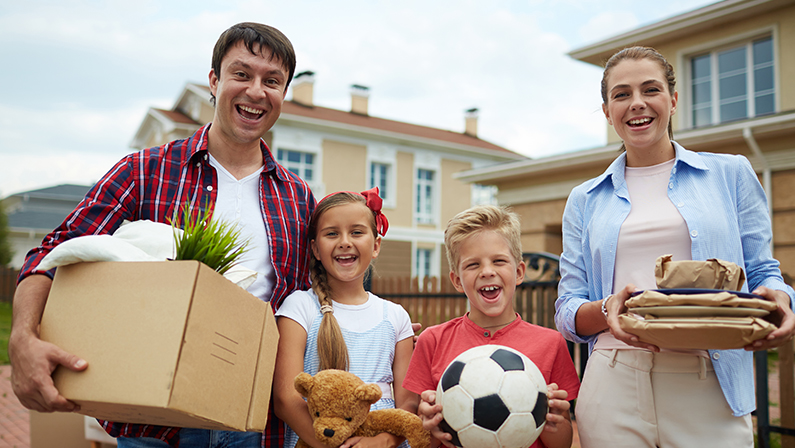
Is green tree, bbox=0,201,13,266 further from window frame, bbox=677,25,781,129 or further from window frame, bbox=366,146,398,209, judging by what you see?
window frame, bbox=677,25,781,129

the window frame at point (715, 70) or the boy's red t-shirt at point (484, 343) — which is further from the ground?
the window frame at point (715, 70)

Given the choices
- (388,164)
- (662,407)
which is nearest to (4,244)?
(388,164)

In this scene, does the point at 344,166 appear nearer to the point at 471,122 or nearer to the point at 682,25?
the point at 471,122

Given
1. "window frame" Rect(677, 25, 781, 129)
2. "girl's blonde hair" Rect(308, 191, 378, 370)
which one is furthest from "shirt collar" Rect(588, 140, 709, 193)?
"window frame" Rect(677, 25, 781, 129)

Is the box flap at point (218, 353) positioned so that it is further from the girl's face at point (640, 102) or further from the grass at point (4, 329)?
the grass at point (4, 329)

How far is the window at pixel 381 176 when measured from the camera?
928 inches

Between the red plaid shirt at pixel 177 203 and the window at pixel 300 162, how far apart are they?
18809 mm

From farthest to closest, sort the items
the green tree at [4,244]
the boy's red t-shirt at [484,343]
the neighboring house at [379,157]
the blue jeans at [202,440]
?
the green tree at [4,244] → the neighboring house at [379,157] → the boy's red t-shirt at [484,343] → the blue jeans at [202,440]

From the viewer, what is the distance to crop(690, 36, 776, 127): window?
11.3 m

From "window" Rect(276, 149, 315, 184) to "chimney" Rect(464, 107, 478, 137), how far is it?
10215 mm

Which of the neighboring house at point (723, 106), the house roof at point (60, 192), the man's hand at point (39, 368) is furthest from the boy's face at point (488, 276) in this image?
the house roof at point (60, 192)

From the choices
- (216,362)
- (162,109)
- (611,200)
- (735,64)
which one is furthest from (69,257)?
(162,109)

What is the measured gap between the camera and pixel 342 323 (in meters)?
2.65

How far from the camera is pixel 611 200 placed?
8.11ft
